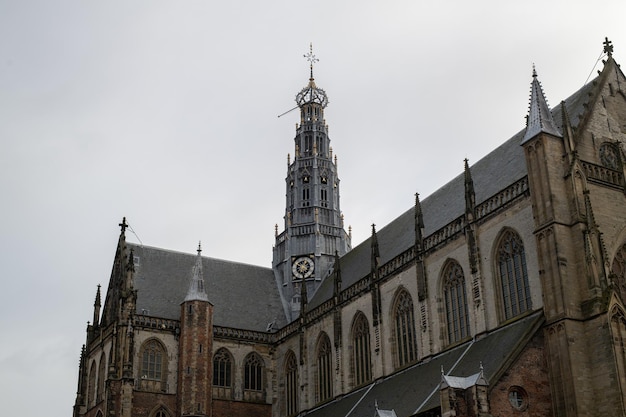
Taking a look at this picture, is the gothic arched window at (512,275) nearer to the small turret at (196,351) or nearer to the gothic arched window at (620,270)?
the gothic arched window at (620,270)

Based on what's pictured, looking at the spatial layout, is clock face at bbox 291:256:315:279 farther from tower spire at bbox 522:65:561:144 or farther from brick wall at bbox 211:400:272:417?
tower spire at bbox 522:65:561:144

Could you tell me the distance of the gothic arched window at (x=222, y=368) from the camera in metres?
52.2

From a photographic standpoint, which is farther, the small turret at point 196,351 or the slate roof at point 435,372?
the small turret at point 196,351

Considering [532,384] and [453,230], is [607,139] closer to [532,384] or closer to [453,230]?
[453,230]

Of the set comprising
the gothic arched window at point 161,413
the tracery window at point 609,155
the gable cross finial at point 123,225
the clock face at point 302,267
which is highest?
the gable cross finial at point 123,225

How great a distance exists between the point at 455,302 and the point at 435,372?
12.3 feet

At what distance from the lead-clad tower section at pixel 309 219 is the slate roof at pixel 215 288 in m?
1.61

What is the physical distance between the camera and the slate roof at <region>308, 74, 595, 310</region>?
38.2 m

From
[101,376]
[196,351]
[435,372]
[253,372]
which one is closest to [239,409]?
[253,372]

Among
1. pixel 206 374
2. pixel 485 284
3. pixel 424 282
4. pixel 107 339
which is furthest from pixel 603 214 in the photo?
pixel 107 339

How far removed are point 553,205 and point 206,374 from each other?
26.6m

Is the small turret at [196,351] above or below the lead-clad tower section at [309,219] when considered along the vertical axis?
below

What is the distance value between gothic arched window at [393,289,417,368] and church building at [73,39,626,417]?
0.10 m

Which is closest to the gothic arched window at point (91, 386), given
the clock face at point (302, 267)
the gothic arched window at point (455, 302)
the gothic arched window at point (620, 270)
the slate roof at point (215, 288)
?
the slate roof at point (215, 288)
